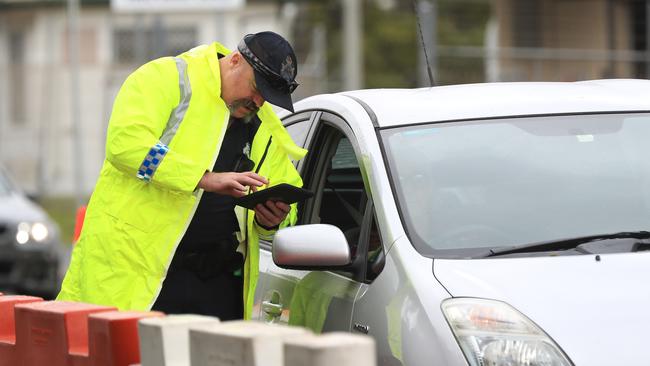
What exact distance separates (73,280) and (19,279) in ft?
28.7

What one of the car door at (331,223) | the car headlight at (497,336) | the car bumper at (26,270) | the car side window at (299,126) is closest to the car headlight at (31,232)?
the car bumper at (26,270)

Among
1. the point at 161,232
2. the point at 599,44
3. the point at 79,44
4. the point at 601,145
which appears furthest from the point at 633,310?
the point at 79,44

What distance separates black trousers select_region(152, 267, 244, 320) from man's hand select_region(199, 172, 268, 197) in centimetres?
52

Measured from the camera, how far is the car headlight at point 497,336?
4.46 meters

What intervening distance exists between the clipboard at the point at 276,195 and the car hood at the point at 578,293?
82 centimetres

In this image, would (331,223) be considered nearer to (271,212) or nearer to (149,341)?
(271,212)

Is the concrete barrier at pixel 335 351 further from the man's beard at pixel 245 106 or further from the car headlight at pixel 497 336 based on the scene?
the man's beard at pixel 245 106

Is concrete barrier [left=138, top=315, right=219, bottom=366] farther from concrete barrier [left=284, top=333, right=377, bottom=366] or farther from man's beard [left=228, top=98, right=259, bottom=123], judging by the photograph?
man's beard [left=228, top=98, right=259, bottom=123]

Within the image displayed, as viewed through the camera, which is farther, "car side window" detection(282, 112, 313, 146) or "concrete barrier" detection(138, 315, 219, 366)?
"car side window" detection(282, 112, 313, 146)

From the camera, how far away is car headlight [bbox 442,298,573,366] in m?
4.46

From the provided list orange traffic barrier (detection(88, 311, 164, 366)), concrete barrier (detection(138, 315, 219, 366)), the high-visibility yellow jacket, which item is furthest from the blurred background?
concrete barrier (detection(138, 315, 219, 366))

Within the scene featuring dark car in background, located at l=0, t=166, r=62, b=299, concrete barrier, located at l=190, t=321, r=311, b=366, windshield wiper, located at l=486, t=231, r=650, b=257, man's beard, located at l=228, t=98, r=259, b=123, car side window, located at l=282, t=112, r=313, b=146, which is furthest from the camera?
dark car in background, located at l=0, t=166, r=62, b=299

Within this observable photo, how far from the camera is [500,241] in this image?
17.1 ft

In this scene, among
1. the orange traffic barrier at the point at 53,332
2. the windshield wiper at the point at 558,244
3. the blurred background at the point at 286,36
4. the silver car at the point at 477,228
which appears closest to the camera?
the silver car at the point at 477,228
